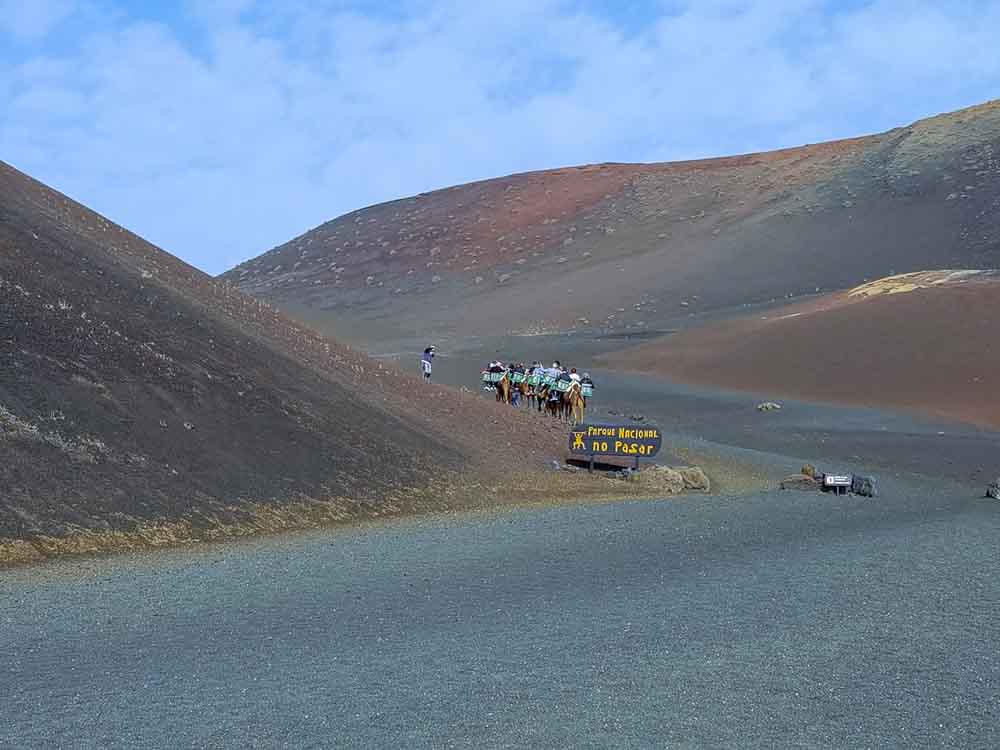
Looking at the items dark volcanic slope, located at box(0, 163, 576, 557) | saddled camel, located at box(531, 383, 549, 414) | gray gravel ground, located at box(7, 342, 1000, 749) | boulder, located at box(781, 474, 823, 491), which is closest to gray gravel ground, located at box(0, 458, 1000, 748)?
gray gravel ground, located at box(7, 342, 1000, 749)

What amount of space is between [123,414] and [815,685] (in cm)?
1175

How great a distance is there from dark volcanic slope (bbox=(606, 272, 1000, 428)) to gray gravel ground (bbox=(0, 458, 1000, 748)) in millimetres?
29037

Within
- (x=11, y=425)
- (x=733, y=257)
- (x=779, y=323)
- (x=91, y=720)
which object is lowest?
(x=91, y=720)

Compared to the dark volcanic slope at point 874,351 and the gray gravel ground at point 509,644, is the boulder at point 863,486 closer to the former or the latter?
the gray gravel ground at point 509,644

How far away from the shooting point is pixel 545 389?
35219 mm

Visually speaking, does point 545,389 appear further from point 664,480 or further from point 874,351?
point 874,351

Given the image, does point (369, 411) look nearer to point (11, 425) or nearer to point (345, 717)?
point (11, 425)

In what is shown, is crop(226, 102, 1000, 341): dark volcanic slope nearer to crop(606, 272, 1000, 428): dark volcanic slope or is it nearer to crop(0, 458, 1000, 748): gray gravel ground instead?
crop(606, 272, 1000, 428): dark volcanic slope

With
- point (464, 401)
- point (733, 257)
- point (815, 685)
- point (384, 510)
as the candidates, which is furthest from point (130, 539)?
point (733, 257)

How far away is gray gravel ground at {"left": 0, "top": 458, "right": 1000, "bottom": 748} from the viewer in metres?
8.20

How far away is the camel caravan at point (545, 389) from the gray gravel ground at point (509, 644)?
16.4 meters

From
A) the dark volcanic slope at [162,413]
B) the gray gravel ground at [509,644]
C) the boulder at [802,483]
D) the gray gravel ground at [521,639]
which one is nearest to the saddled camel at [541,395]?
the dark volcanic slope at [162,413]

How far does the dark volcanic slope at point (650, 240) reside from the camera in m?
89.6

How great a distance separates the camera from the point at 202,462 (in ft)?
60.1
